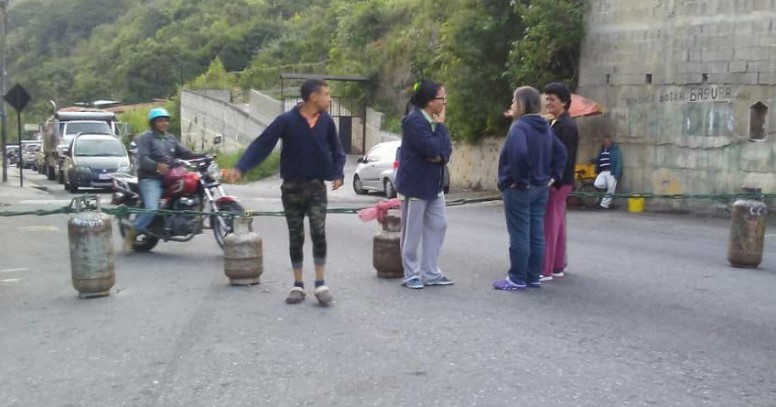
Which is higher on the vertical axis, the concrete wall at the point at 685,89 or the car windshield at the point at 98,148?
the concrete wall at the point at 685,89

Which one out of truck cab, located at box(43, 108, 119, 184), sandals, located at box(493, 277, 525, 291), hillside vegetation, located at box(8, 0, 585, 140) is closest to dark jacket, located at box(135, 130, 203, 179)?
sandals, located at box(493, 277, 525, 291)

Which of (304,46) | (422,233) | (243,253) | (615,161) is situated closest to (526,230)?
(422,233)

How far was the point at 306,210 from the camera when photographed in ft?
25.0

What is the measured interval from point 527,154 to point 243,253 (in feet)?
9.11

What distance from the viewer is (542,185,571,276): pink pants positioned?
863 centimetres

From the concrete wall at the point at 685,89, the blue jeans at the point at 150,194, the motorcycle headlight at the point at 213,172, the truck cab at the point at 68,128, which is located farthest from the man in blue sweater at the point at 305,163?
the truck cab at the point at 68,128

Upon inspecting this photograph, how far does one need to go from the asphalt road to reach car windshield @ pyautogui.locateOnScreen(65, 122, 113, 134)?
68.6ft

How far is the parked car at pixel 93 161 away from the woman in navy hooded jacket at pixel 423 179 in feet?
57.5

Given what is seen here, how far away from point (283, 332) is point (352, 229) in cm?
750

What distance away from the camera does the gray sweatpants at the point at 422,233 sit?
8.20 meters

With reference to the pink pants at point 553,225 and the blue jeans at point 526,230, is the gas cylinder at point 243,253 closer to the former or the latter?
the blue jeans at point 526,230

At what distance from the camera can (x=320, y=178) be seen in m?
7.59

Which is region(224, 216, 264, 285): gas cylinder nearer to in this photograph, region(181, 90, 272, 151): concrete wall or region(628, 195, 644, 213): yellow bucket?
region(628, 195, 644, 213): yellow bucket

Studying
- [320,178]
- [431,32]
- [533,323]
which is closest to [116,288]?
[320,178]
